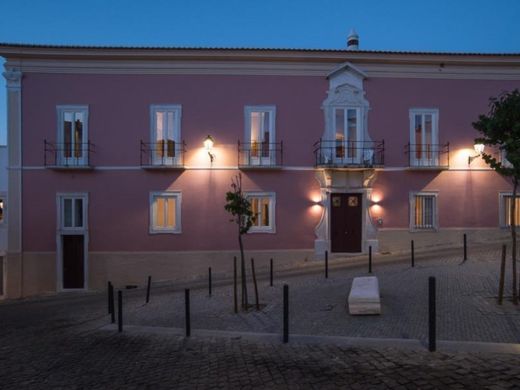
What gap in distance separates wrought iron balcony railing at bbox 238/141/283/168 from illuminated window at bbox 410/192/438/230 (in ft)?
20.3

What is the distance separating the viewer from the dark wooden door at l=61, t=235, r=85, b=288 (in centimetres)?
1733

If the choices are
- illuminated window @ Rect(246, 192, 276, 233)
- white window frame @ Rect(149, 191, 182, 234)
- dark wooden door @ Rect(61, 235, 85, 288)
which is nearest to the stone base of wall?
illuminated window @ Rect(246, 192, 276, 233)

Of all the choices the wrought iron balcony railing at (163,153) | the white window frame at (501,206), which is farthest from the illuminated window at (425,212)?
the wrought iron balcony railing at (163,153)

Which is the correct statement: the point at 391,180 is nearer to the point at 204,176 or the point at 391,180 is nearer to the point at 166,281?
the point at 204,176

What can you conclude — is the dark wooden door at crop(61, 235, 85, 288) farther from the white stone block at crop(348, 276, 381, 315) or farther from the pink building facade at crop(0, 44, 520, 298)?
the white stone block at crop(348, 276, 381, 315)

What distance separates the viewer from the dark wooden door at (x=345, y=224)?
17.8 meters

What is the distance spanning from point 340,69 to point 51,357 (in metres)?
14.9

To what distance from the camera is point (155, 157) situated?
17.3 meters

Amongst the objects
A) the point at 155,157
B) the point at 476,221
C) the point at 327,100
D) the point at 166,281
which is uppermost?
the point at 327,100

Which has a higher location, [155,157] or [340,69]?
[340,69]

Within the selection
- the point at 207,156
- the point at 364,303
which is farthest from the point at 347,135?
the point at 364,303

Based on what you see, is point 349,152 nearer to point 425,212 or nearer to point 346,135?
point 346,135

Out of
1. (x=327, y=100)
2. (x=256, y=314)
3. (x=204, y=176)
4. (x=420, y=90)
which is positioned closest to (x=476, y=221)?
(x=420, y=90)

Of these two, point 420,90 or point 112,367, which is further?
point 420,90
